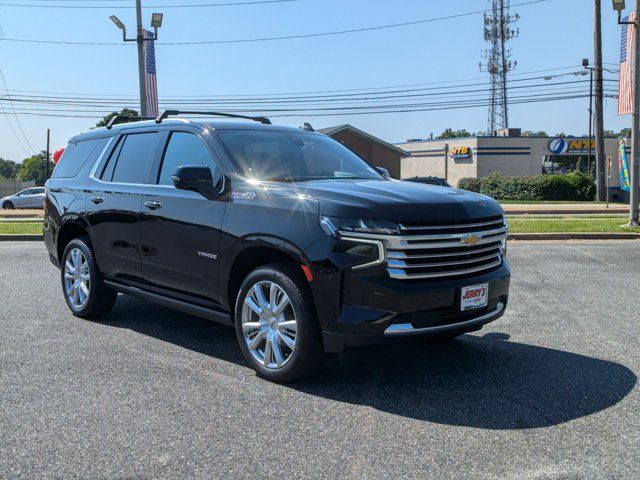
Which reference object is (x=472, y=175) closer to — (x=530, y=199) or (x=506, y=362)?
(x=530, y=199)

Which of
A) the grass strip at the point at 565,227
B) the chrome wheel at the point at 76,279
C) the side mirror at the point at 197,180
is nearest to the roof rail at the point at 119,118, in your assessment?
the chrome wheel at the point at 76,279

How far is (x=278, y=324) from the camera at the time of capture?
4496mm

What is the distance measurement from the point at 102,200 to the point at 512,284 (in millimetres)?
5347

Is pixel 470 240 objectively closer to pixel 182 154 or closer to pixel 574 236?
pixel 182 154

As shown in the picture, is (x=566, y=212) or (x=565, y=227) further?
(x=566, y=212)

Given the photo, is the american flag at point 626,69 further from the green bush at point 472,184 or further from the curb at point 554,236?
the green bush at point 472,184

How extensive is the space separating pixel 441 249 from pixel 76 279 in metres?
4.11

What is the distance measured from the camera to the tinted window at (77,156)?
6.69 meters

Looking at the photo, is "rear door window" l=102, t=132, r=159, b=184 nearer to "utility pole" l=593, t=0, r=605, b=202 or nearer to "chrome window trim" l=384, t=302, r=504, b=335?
"chrome window trim" l=384, t=302, r=504, b=335

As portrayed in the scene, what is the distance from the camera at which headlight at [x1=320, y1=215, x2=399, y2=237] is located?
4.10 meters

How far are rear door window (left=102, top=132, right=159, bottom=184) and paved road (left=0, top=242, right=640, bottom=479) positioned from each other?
1470 mm

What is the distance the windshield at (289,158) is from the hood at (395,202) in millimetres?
388

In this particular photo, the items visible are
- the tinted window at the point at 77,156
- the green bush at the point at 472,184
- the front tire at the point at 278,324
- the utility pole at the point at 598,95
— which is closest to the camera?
the front tire at the point at 278,324

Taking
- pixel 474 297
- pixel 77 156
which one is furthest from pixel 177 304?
pixel 77 156
